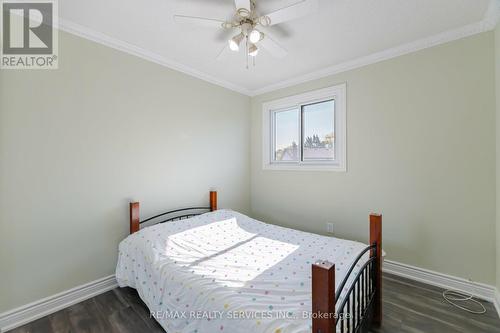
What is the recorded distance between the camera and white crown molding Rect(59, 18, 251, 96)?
203 centimetres

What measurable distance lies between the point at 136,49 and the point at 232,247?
2381 millimetres

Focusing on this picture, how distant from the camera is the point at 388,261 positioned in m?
2.53

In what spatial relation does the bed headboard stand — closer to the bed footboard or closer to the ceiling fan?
the ceiling fan

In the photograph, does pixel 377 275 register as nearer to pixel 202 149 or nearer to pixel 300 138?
pixel 300 138

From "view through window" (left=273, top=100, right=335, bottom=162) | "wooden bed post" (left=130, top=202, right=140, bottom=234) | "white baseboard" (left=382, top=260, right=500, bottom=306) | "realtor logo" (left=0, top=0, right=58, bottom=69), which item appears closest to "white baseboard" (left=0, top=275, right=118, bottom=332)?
"wooden bed post" (left=130, top=202, right=140, bottom=234)

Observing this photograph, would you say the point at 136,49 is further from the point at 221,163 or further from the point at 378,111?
the point at 378,111

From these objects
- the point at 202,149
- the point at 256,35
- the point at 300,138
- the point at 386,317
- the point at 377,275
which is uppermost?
the point at 256,35

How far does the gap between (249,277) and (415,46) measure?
284cm

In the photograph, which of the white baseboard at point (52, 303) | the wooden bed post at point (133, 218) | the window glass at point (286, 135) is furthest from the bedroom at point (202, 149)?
the window glass at point (286, 135)

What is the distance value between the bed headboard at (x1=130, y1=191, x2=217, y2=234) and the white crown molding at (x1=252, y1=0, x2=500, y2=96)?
2.18 meters

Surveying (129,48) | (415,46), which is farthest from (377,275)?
(129,48)

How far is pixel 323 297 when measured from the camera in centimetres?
99

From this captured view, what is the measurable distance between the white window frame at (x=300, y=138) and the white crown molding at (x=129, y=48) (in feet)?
3.09

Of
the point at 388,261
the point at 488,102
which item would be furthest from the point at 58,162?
the point at 488,102
